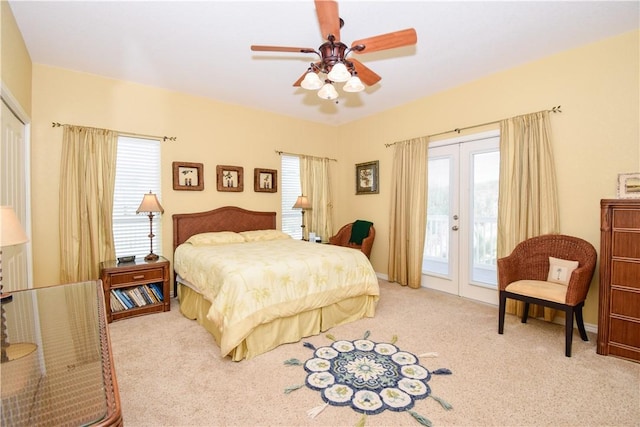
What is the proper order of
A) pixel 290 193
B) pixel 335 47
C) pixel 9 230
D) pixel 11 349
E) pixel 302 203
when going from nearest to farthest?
pixel 11 349
pixel 9 230
pixel 335 47
pixel 302 203
pixel 290 193

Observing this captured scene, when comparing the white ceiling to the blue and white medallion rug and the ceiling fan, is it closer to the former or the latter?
the ceiling fan

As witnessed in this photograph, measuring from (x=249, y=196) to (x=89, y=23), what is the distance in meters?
2.79

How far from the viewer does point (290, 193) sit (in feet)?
17.6

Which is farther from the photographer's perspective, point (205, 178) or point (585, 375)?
point (205, 178)

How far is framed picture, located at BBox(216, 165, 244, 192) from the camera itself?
4.57 meters

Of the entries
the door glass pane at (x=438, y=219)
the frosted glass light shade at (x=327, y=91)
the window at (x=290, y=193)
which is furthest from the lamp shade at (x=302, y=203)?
the frosted glass light shade at (x=327, y=91)

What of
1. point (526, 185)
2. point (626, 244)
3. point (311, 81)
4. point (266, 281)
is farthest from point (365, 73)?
point (626, 244)

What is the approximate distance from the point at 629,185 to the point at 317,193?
401cm

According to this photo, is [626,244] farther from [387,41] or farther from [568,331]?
[387,41]

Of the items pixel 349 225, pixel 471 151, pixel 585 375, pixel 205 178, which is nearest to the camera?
pixel 585 375

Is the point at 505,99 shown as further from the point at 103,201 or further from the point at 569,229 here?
the point at 103,201

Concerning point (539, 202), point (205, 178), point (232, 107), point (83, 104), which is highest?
point (232, 107)

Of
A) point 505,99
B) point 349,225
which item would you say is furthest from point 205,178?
point 505,99

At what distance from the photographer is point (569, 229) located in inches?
124
